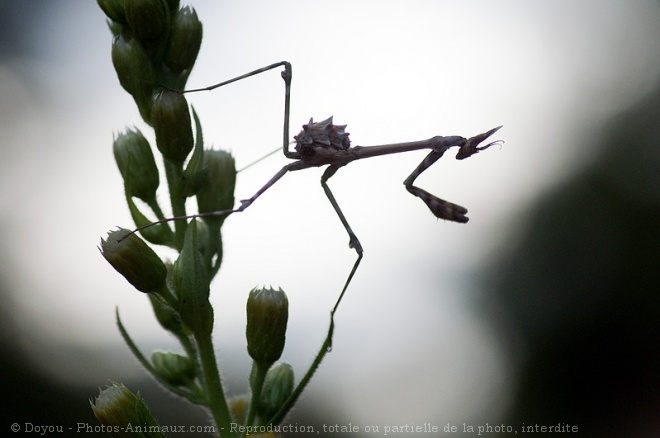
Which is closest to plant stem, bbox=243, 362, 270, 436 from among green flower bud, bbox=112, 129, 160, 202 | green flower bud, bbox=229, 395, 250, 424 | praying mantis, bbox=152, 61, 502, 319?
green flower bud, bbox=229, 395, 250, 424

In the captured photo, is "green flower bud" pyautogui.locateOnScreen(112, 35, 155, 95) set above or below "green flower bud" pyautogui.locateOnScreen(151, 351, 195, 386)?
above

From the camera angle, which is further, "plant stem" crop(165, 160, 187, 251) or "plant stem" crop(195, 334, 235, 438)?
"plant stem" crop(165, 160, 187, 251)

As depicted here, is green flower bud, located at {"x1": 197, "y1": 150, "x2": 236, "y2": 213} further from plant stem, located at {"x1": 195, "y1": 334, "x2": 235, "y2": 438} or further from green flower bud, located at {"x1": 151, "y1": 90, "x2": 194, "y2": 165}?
plant stem, located at {"x1": 195, "y1": 334, "x2": 235, "y2": 438}

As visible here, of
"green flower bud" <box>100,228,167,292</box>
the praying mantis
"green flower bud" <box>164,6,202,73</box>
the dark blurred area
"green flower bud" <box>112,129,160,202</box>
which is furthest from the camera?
the dark blurred area

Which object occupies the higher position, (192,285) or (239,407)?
(192,285)

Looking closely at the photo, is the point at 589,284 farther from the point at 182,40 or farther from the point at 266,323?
the point at 182,40

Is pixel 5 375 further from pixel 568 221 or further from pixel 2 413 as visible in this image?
pixel 568 221

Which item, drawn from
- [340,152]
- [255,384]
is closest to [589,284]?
[340,152]
